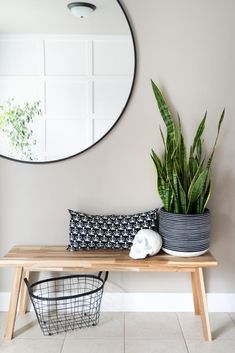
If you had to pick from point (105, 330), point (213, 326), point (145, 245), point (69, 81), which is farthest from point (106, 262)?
point (69, 81)

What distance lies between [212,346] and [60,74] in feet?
5.45

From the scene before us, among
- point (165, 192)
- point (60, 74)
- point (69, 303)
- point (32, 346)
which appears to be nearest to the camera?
point (32, 346)

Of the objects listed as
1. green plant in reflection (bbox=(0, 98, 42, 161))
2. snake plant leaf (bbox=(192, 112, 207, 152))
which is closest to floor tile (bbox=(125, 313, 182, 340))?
snake plant leaf (bbox=(192, 112, 207, 152))

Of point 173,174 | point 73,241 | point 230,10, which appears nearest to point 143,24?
point 230,10

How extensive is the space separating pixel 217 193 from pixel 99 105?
0.86m

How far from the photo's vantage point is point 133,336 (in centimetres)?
201

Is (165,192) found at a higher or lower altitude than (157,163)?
lower

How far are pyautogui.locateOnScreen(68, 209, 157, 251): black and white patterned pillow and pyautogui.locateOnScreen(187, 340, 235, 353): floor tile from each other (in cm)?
60

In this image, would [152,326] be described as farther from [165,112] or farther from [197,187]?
[165,112]

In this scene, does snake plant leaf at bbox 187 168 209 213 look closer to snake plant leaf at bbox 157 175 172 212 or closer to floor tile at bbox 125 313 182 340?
snake plant leaf at bbox 157 175 172 212

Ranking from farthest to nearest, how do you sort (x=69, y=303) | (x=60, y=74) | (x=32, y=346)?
(x=69, y=303)
(x=60, y=74)
(x=32, y=346)

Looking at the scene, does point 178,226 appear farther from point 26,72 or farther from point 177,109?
point 26,72

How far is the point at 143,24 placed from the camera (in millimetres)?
2129

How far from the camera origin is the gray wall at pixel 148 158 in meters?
2.13
